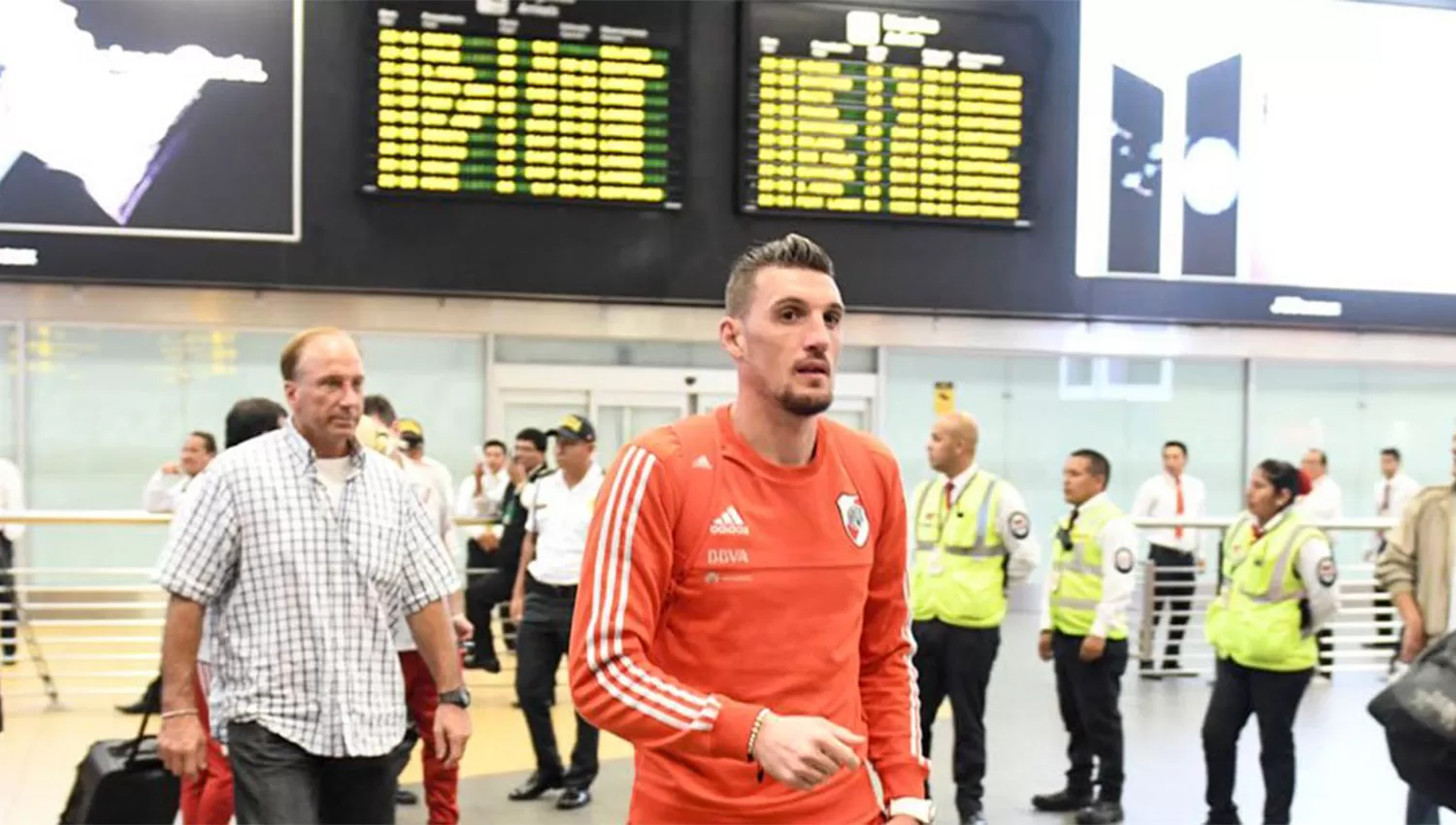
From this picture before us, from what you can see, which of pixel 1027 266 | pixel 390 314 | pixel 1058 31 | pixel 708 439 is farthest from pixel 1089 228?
pixel 708 439

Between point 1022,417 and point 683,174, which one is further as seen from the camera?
point 1022,417

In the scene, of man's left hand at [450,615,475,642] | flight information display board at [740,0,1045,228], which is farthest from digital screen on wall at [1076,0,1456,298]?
man's left hand at [450,615,475,642]

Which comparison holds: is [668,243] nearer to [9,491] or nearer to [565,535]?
[565,535]

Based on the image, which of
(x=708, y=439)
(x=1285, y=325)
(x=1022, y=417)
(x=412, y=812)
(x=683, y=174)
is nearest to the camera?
(x=708, y=439)

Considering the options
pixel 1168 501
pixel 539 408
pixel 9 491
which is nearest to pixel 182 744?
pixel 9 491

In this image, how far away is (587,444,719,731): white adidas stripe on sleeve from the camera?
2.21 meters

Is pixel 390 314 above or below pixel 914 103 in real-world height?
below

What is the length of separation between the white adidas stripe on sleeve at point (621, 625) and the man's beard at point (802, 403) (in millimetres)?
251

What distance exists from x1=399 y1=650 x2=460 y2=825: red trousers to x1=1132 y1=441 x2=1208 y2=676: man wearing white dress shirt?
6.74 meters

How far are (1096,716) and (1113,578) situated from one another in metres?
0.66

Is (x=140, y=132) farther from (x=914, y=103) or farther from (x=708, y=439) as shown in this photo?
(x=708, y=439)

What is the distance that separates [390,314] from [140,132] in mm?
2092

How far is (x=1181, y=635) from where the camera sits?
36.1 ft

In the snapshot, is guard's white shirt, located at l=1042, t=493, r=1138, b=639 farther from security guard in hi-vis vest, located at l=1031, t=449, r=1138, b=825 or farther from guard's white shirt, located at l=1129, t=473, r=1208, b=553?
guard's white shirt, located at l=1129, t=473, r=1208, b=553
